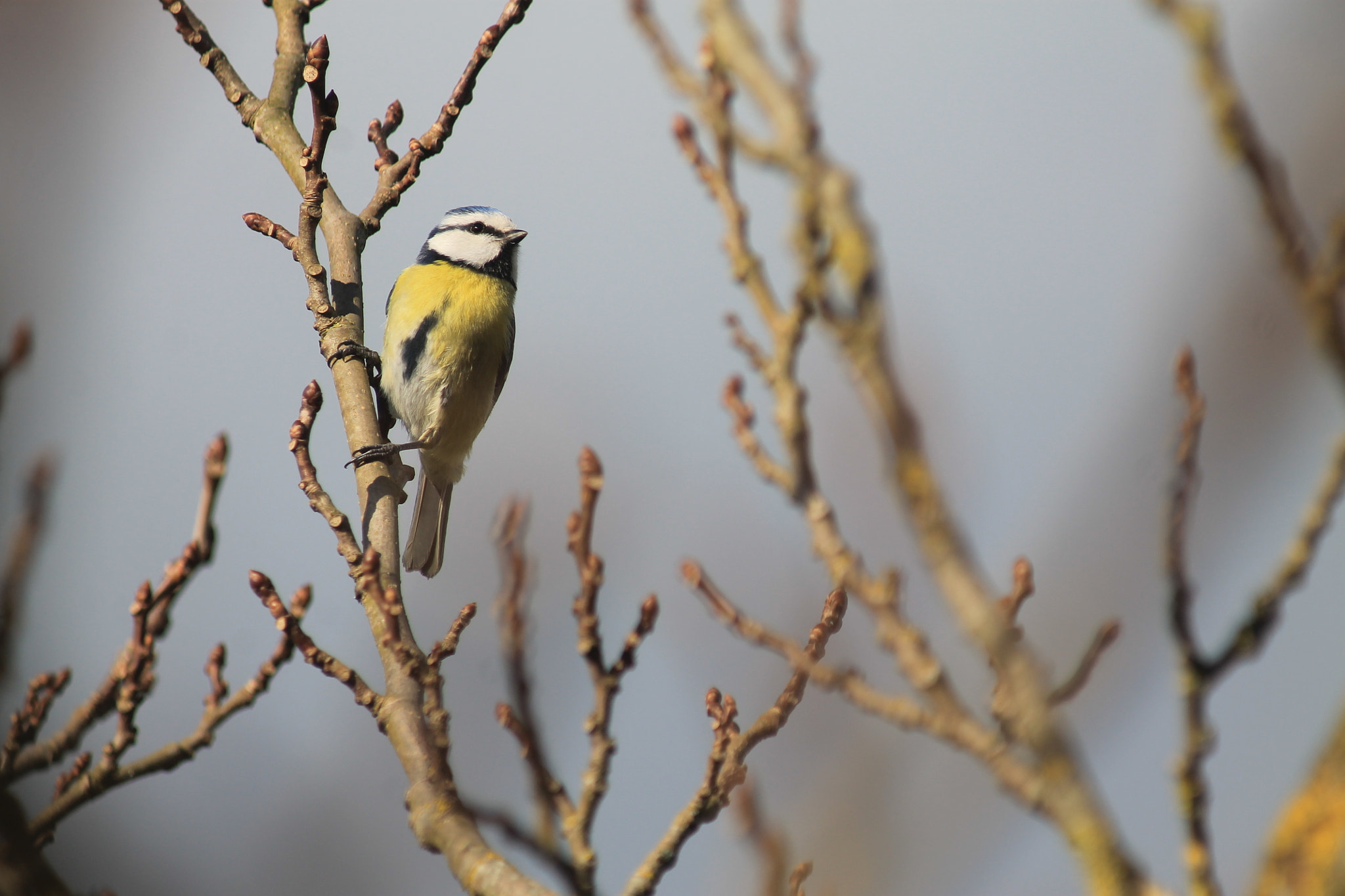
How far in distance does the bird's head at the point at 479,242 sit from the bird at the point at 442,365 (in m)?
0.02

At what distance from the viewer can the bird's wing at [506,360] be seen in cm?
495

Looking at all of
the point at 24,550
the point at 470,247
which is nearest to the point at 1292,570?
the point at 24,550

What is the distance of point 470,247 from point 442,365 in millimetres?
942

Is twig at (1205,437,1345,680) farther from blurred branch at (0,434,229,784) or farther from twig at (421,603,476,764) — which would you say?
blurred branch at (0,434,229,784)

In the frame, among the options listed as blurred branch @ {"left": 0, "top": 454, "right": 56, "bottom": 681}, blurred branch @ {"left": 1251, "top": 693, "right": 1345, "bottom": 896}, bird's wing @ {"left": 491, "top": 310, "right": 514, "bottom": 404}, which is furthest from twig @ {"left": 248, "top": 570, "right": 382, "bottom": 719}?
bird's wing @ {"left": 491, "top": 310, "right": 514, "bottom": 404}

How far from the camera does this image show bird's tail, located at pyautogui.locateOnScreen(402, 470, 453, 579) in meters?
4.65

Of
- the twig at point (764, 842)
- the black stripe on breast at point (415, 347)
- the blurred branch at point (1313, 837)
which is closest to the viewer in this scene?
the blurred branch at point (1313, 837)

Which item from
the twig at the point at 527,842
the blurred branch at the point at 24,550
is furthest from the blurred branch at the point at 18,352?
the twig at the point at 527,842

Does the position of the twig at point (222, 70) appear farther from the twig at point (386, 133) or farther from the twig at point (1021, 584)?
the twig at point (1021, 584)

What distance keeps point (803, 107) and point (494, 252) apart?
4238 millimetres

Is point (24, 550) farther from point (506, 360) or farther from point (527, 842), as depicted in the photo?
point (506, 360)

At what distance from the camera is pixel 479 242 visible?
5316 mm

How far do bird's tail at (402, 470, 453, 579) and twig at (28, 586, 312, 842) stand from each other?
166cm

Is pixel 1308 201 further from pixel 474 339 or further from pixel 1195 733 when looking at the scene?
pixel 474 339
